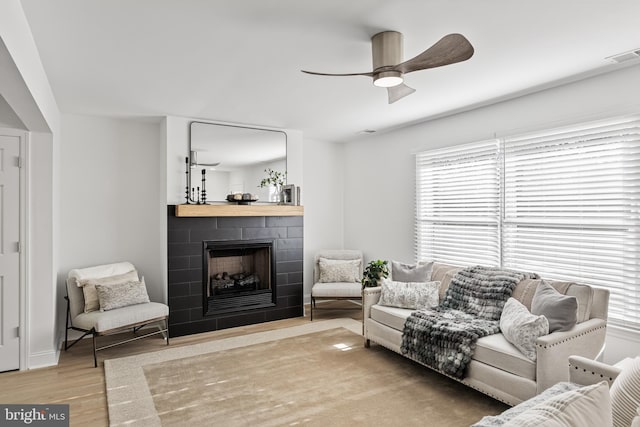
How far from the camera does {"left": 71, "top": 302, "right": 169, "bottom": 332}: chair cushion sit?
11.6 ft

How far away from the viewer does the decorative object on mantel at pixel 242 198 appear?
4.75 m

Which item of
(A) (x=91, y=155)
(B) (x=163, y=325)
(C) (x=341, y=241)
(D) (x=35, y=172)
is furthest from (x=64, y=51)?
(C) (x=341, y=241)

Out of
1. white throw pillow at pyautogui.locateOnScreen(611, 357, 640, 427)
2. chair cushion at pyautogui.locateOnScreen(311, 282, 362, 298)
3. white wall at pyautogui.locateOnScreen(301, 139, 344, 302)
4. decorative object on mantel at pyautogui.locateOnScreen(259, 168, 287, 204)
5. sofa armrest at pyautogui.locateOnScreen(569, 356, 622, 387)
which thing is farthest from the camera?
white wall at pyautogui.locateOnScreen(301, 139, 344, 302)

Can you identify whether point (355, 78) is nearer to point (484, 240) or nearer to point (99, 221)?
point (484, 240)

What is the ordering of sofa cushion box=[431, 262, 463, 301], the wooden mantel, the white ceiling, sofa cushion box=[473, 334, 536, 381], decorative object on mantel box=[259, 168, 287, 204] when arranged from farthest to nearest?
decorative object on mantel box=[259, 168, 287, 204] → the wooden mantel → sofa cushion box=[431, 262, 463, 301] → sofa cushion box=[473, 334, 536, 381] → the white ceiling

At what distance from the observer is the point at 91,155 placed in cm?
444

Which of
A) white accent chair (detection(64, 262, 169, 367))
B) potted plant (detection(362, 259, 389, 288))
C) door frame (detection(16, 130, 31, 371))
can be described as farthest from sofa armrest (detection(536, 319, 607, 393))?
door frame (detection(16, 130, 31, 371))

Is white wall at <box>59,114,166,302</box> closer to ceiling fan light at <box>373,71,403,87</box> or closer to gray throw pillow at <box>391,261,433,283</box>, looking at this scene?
gray throw pillow at <box>391,261,433,283</box>

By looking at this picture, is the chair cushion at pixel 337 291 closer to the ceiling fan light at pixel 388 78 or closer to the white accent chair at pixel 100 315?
the white accent chair at pixel 100 315

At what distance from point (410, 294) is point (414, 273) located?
32 cm

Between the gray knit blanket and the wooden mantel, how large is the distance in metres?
2.26

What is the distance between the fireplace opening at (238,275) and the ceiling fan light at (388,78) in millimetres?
2932

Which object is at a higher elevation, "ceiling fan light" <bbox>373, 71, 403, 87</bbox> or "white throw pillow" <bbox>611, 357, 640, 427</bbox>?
"ceiling fan light" <bbox>373, 71, 403, 87</bbox>

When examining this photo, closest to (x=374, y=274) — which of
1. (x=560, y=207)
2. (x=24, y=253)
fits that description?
(x=560, y=207)
